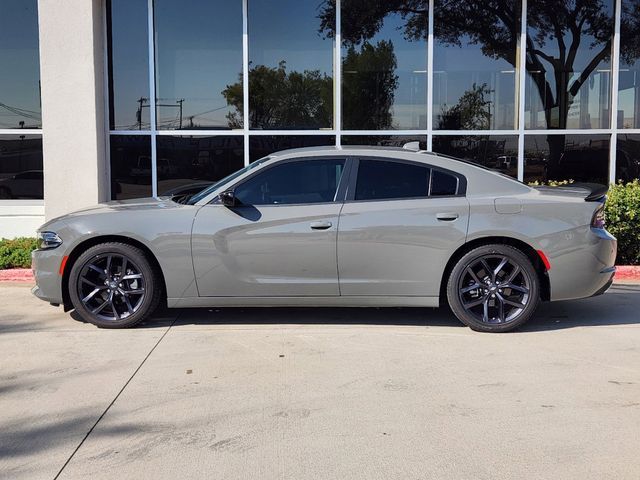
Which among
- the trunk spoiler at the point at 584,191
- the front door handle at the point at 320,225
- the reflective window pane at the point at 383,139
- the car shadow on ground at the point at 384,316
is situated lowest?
the car shadow on ground at the point at 384,316

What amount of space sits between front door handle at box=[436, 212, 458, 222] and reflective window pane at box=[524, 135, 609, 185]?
4883 millimetres

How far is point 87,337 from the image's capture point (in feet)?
19.2

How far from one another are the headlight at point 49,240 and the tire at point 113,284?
25cm

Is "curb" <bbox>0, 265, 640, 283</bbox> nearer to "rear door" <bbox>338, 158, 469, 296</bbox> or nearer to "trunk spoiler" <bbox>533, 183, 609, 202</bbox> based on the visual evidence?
"trunk spoiler" <bbox>533, 183, 609, 202</bbox>

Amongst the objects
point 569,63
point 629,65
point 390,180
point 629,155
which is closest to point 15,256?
point 390,180

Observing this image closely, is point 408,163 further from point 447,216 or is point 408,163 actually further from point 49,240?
point 49,240

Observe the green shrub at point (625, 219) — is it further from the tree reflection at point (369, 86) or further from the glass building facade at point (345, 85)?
the tree reflection at point (369, 86)

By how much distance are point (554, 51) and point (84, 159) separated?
24.1ft

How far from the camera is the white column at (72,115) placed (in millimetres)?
9469

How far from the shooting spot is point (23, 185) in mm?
10117

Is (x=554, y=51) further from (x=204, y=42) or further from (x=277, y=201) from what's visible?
(x=277, y=201)

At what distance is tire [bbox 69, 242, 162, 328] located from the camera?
5961mm

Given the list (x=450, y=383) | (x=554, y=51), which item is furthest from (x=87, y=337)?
(x=554, y=51)

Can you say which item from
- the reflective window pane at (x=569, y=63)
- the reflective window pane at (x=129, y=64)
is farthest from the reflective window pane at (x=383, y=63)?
the reflective window pane at (x=129, y=64)
